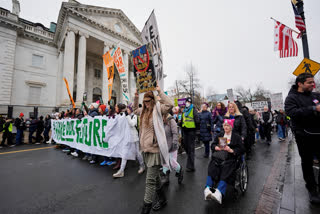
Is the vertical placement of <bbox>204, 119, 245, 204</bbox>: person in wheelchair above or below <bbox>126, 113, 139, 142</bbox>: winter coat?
below

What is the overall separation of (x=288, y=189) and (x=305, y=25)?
5.24 meters

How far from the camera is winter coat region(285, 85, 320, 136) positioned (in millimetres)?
2279

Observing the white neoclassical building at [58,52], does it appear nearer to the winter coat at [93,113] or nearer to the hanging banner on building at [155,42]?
the winter coat at [93,113]

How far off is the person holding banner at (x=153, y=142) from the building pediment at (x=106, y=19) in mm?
22776

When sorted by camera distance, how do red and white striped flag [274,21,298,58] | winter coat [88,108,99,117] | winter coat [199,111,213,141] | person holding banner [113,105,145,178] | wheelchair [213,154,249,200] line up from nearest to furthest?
wheelchair [213,154,249,200] < person holding banner [113,105,145,178] < winter coat [88,108,99,117] < winter coat [199,111,213,141] < red and white striped flag [274,21,298,58]

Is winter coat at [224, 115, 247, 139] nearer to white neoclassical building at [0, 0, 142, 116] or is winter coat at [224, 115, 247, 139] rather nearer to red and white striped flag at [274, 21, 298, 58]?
red and white striped flag at [274, 21, 298, 58]

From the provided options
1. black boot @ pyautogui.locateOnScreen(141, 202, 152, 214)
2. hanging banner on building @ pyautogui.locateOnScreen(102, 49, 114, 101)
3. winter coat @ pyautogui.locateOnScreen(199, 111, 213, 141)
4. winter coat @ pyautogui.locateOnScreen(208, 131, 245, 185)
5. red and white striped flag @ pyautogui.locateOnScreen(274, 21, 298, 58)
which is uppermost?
red and white striped flag @ pyautogui.locateOnScreen(274, 21, 298, 58)

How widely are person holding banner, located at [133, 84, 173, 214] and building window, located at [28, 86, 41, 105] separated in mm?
25735

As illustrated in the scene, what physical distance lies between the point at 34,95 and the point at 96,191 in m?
25.0

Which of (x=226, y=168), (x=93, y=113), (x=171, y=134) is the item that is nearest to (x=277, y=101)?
(x=226, y=168)

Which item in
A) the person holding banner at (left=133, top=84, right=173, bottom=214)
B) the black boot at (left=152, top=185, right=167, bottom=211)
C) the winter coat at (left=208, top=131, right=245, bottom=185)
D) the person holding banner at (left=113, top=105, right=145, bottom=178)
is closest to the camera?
the person holding banner at (left=133, top=84, right=173, bottom=214)

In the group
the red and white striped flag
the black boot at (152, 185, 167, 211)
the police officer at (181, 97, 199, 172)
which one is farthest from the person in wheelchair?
the red and white striped flag

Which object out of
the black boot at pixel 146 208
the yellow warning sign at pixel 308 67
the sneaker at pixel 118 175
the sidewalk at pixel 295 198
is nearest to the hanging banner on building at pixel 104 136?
the sneaker at pixel 118 175

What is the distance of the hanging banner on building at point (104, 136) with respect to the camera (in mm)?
4050
